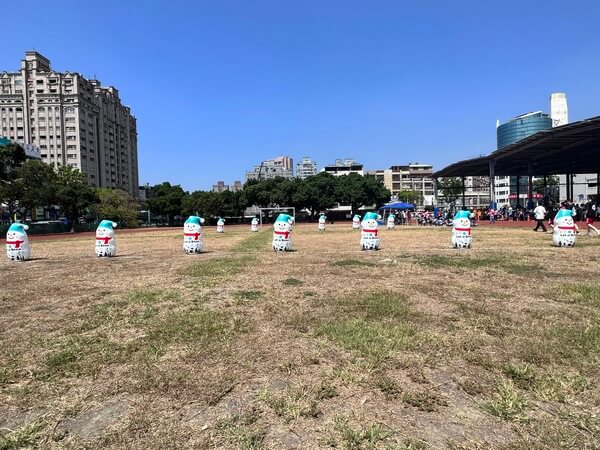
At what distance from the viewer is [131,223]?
57.3 meters

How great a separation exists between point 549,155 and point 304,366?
164 feet

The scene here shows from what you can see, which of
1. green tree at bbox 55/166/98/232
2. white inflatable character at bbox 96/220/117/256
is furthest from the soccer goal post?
white inflatable character at bbox 96/220/117/256

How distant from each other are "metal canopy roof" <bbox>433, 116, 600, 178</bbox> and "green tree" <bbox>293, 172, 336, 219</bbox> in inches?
621

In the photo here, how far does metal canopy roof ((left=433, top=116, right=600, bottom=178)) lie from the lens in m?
32.8

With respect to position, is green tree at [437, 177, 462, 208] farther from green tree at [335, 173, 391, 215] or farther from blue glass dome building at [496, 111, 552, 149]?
green tree at [335, 173, 391, 215]

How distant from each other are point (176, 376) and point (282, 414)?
3.75ft

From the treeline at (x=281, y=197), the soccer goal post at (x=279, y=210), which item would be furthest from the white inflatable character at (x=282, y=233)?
the treeline at (x=281, y=197)

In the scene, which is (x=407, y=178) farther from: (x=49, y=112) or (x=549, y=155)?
(x=49, y=112)

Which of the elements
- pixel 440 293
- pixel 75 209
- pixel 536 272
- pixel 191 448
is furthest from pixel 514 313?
pixel 75 209

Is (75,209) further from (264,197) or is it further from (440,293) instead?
(440,293)

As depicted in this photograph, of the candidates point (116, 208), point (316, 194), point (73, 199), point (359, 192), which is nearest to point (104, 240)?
point (73, 199)

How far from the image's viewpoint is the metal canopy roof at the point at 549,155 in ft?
108

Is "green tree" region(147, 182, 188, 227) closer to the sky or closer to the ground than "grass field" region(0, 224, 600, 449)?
closer to the sky

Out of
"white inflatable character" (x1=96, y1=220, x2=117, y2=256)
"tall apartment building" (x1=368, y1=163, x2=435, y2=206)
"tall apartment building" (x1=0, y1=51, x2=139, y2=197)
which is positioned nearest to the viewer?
"white inflatable character" (x1=96, y1=220, x2=117, y2=256)
